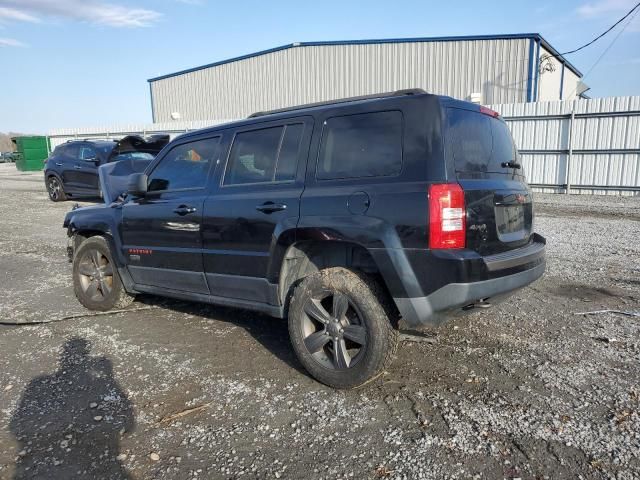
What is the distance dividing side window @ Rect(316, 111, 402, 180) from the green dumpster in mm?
33234

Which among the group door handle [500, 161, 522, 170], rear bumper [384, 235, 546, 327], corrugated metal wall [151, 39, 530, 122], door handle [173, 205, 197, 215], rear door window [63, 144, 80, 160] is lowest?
rear bumper [384, 235, 546, 327]

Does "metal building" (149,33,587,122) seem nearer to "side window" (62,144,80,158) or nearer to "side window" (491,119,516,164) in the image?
"side window" (62,144,80,158)

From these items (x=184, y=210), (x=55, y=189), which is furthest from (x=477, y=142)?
(x=55, y=189)

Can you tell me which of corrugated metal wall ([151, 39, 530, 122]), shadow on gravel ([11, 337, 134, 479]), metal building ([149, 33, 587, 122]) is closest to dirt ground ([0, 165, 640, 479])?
shadow on gravel ([11, 337, 134, 479])

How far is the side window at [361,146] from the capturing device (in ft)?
10.1

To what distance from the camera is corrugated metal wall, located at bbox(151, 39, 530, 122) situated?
65.3 ft

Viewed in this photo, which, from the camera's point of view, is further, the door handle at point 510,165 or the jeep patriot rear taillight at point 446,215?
the door handle at point 510,165

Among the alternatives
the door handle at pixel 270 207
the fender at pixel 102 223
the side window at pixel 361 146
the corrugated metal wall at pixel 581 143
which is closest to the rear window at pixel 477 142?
the side window at pixel 361 146

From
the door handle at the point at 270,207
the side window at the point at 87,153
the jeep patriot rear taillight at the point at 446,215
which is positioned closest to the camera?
the jeep patriot rear taillight at the point at 446,215

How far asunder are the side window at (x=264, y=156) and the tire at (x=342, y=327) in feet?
2.82

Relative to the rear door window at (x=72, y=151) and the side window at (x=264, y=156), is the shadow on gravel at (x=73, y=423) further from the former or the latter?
the rear door window at (x=72, y=151)

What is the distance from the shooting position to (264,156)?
375 cm

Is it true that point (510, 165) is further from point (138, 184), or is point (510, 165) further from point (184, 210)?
point (138, 184)

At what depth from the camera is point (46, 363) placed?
3.86 meters
